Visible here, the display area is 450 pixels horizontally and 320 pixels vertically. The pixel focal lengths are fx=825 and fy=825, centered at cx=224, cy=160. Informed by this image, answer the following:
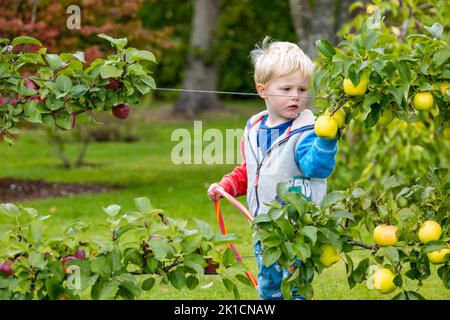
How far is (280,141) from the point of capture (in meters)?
3.13

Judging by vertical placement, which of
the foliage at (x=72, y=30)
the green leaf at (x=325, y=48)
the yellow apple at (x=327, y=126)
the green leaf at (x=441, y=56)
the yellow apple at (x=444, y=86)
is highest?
the foliage at (x=72, y=30)

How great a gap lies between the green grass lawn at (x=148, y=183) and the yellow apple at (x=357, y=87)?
77 centimetres

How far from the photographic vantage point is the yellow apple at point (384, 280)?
2.56 metres

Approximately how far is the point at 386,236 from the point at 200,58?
1441 cm

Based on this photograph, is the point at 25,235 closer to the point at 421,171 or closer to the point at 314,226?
the point at 314,226

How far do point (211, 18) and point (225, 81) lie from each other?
Answer: 487 cm

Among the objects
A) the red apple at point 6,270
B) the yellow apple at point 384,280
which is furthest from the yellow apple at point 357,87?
the red apple at point 6,270

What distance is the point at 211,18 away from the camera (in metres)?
16.7

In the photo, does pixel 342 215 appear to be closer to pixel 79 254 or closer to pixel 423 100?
pixel 423 100

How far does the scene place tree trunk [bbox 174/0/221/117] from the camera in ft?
54.3

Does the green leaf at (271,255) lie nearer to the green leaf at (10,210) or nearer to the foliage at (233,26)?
Answer: the green leaf at (10,210)

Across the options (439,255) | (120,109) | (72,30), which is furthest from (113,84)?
(72,30)

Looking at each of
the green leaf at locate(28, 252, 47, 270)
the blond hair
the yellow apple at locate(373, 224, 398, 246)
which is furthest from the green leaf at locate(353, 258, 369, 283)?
the green leaf at locate(28, 252, 47, 270)

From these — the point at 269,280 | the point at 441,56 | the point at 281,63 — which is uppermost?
the point at 281,63
